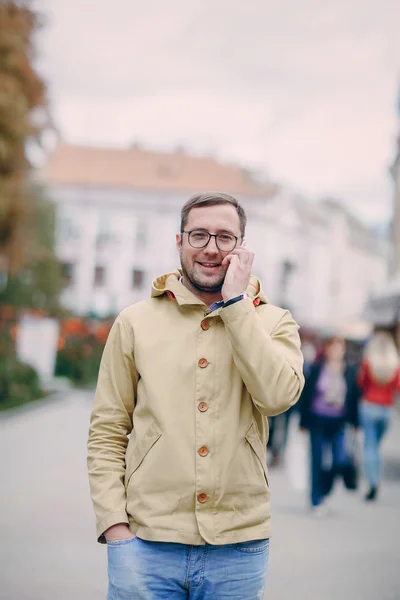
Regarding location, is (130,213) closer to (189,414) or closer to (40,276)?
(40,276)

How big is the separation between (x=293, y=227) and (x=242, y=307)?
83.3m

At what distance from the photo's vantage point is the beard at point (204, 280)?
9.12 ft

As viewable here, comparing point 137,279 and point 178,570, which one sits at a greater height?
point 178,570

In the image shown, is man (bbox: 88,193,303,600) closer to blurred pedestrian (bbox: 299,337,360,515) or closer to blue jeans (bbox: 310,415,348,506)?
blue jeans (bbox: 310,415,348,506)

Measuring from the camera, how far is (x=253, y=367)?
2.58 meters

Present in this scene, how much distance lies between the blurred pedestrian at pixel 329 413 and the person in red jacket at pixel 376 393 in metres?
0.55

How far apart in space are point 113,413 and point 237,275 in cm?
57

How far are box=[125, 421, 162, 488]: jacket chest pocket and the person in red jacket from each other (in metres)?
7.01

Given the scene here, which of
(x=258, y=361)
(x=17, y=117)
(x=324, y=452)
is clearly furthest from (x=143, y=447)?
(x=17, y=117)

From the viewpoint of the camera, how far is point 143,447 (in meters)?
2.69

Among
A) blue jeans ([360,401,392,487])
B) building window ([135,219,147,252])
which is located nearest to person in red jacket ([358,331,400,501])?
blue jeans ([360,401,392,487])

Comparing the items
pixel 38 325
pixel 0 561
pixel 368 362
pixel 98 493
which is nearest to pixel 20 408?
pixel 38 325

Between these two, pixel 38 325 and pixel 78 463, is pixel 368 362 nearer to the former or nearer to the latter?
pixel 78 463

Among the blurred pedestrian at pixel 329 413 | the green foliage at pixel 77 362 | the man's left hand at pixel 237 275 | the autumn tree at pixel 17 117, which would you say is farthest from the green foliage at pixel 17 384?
the man's left hand at pixel 237 275
